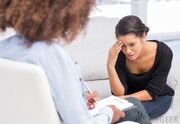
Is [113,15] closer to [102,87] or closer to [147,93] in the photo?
[102,87]

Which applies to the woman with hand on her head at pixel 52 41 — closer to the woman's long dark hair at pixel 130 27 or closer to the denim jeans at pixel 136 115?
the denim jeans at pixel 136 115

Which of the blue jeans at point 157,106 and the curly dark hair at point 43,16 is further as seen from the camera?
the blue jeans at point 157,106

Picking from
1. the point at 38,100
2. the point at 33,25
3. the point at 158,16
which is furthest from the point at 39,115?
the point at 158,16

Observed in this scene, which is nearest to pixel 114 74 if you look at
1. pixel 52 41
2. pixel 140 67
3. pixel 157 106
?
pixel 140 67

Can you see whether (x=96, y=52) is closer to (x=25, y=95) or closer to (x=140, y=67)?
(x=140, y=67)

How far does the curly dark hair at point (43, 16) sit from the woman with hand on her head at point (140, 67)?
991 mm

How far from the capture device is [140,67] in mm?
2273

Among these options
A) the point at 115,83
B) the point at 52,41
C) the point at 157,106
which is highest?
the point at 52,41

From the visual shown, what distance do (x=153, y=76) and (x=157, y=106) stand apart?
0.19m

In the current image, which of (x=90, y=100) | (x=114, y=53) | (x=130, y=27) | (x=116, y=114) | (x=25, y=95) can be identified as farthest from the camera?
(x=114, y=53)

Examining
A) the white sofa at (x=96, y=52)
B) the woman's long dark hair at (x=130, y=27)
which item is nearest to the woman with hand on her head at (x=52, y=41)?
the woman's long dark hair at (x=130, y=27)

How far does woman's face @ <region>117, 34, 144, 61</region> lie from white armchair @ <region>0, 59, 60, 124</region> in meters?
1.12

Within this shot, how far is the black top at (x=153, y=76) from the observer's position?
218 centimetres

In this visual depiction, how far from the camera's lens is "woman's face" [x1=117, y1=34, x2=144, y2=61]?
2.09m
